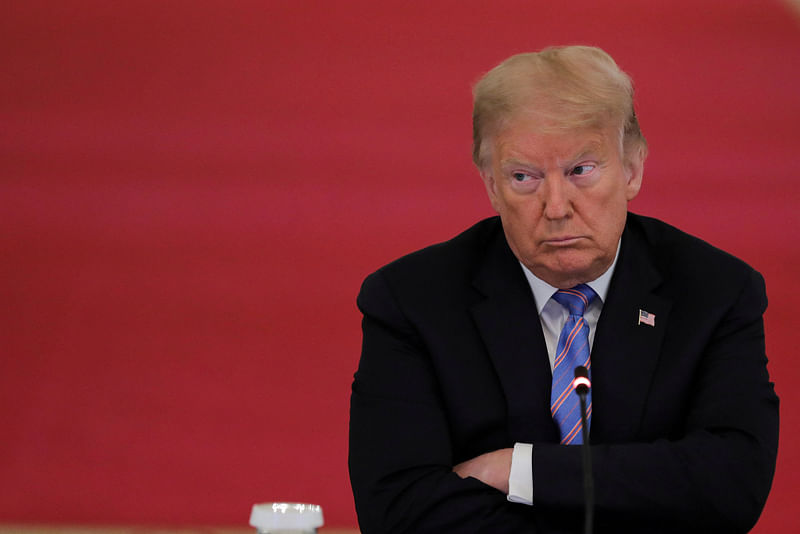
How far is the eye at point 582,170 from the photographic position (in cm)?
198

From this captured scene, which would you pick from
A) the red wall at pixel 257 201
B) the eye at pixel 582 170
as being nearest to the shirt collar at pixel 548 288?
the eye at pixel 582 170

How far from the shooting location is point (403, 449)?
1967 millimetres

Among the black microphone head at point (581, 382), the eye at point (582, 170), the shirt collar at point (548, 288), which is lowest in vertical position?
the black microphone head at point (581, 382)

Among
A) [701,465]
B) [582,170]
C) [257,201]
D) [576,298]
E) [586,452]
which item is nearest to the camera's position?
[586,452]

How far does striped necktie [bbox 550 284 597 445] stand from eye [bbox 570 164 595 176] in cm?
25

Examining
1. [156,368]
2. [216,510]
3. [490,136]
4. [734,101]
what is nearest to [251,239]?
[156,368]

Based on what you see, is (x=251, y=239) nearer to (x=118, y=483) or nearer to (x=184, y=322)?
(x=184, y=322)

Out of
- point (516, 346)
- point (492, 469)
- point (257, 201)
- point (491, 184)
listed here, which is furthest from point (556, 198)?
point (257, 201)

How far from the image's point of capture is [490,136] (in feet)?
6.75

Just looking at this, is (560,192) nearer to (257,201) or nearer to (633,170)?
(633,170)

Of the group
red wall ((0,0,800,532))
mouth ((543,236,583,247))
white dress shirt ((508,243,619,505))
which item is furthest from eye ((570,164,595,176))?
red wall ((0,0,800,532))

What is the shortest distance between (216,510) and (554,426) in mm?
1548

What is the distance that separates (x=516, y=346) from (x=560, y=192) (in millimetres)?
322

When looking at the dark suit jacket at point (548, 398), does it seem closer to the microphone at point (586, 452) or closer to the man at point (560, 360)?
the man at point (560, 360)
